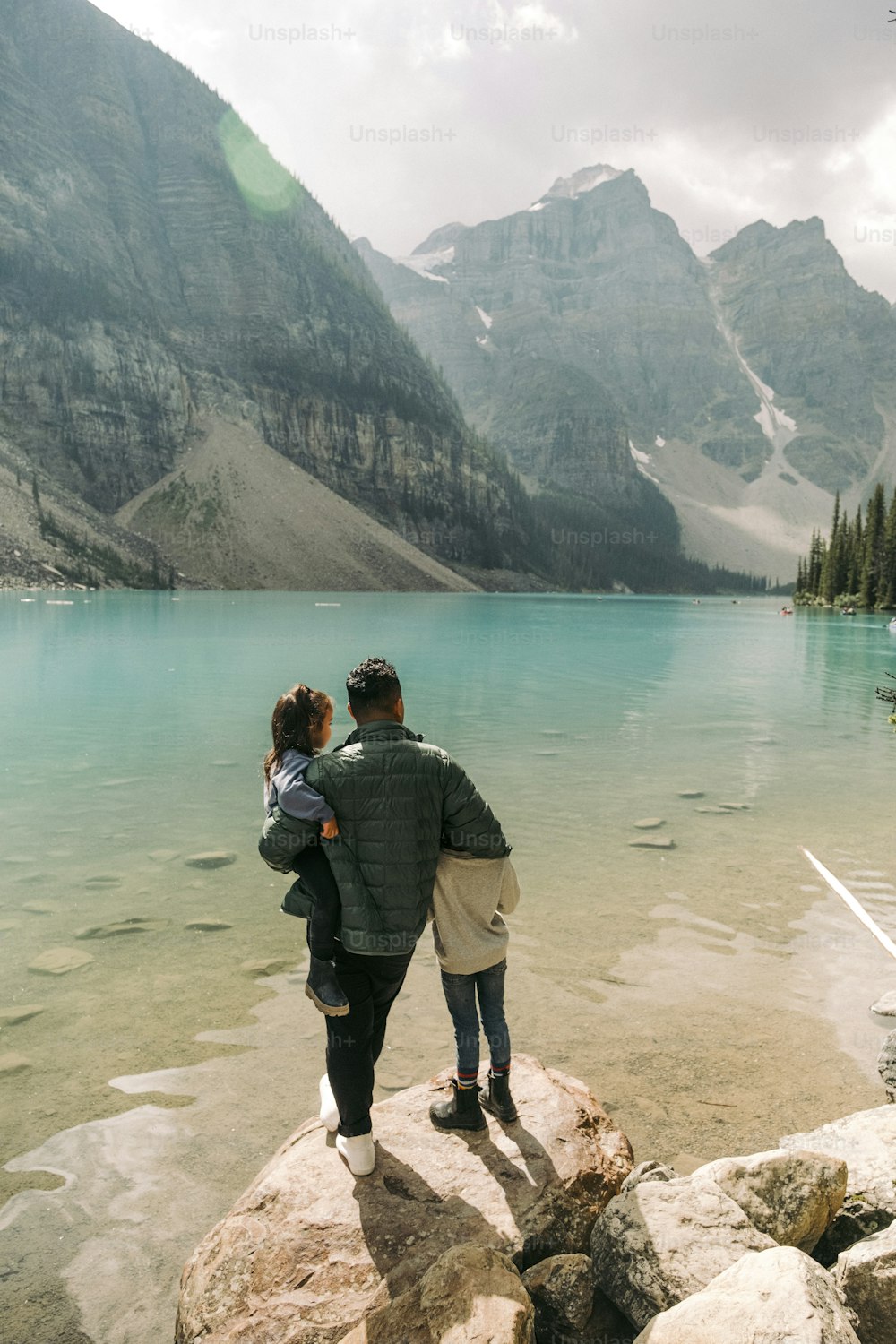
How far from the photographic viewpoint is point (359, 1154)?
4.52 m

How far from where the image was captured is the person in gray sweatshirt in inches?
195

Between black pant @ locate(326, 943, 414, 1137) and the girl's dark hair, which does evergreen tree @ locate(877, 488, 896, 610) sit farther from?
black pant @ locate(326, 943, 414, 1137)

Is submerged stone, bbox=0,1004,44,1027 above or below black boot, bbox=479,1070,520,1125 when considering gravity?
below

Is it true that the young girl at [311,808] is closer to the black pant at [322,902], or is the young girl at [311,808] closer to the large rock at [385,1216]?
the black pant at [322,902]

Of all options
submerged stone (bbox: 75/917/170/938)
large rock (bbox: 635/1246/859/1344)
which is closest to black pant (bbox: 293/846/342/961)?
large rock (bbox: 635/1246/859/1344)

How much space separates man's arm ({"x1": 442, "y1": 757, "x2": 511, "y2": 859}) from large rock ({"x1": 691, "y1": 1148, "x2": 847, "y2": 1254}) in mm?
2018

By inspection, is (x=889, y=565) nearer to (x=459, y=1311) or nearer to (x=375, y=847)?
(x=375, y=847)

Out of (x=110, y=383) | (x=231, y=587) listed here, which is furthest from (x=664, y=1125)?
(x=110, y=383)

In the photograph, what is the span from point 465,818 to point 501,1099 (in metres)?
1.82

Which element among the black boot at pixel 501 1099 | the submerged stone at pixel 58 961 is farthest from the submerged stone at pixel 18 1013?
the black boot at pixel 501 1099

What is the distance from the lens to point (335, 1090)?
15.3 ft

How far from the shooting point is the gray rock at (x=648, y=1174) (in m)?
4.47

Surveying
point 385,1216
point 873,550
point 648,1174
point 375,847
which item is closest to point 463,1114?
point 385,1216

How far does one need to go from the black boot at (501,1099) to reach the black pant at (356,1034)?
31.6 inches
